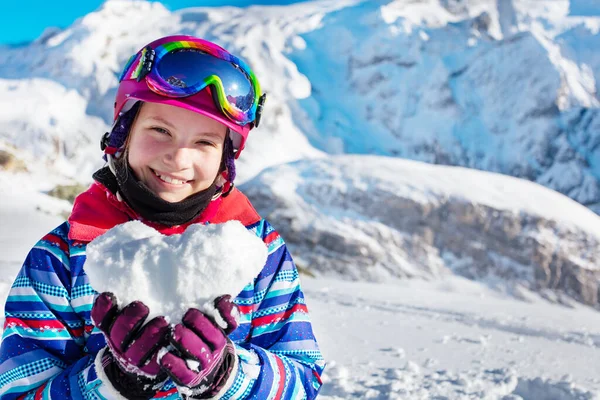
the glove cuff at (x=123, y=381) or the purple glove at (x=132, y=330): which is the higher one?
the purple glove at (x=132, y=330)

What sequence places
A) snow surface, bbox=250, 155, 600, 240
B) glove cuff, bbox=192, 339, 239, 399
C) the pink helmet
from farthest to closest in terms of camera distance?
snow surface, bbox=250, 155, 600, 240, the pink helmet, glove cuff, bbox=192, 339, 239, 399

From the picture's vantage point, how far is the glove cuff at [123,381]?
4.07 feet

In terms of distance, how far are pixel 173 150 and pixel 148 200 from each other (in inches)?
6.6

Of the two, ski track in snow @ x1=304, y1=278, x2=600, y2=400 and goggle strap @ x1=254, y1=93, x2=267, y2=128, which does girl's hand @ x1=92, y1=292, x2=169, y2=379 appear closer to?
goggle strap @ x1=254, y1=93, x2=267, y2=128

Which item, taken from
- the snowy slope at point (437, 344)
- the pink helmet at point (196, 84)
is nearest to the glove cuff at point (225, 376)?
the pink helmet at point (196, 84)

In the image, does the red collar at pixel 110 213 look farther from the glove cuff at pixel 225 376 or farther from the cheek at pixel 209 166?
the glove cuff at pixel 225 376

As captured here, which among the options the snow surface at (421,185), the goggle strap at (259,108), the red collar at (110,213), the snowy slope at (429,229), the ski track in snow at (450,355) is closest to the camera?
the red collar at (110,213)

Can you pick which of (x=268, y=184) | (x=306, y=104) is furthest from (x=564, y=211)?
(x=306, y=104)

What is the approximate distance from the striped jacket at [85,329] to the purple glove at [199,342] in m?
0.17

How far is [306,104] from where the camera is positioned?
62406mm

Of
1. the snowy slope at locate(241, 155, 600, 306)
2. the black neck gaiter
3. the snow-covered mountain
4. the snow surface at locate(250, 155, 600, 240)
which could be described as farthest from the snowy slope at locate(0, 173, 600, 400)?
the snow-covered mountain

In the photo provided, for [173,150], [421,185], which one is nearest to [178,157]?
[173,150]

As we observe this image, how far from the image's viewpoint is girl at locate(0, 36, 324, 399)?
46.8 inches

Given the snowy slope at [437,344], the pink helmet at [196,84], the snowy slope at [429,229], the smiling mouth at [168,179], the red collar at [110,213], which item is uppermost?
the pink helmet at [196,84]
